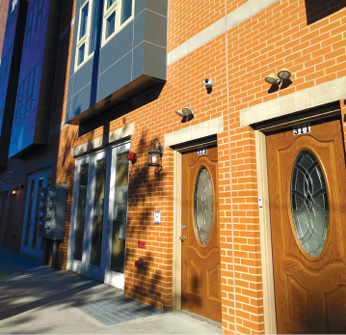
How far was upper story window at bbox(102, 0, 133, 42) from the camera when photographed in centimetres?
604

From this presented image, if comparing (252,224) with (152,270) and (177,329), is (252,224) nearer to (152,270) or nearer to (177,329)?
(177,329)

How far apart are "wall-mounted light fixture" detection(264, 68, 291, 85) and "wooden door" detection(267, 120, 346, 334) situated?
606 millimetres

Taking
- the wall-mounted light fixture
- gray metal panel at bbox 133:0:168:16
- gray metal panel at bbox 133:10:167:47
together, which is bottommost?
the wall-mounted light fixture

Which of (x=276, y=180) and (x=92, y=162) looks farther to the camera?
(x=92, y=162)

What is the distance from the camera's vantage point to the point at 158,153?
196 inches

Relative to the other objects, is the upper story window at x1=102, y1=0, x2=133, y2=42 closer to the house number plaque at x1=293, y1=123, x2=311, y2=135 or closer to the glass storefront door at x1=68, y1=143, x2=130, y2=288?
the glass storefront door at x1=68, y1=143, x2=130, y2=288

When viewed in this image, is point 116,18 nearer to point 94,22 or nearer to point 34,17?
point 94,22

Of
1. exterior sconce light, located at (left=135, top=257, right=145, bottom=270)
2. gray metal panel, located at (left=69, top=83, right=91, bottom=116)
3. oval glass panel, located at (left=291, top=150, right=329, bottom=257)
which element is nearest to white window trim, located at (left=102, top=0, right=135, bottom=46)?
gray metal panel, located at (left=69, top=83, right=91, bottom=116)

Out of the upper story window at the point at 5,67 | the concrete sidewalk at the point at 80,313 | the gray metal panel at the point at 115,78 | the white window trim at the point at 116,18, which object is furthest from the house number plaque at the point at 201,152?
the upper story window at the point at 5,67

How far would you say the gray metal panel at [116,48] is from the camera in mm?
5645

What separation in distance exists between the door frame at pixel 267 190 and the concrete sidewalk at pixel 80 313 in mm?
769

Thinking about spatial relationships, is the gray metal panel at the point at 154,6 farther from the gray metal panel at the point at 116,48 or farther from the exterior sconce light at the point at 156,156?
the exterior sconce light at the point at 156,156

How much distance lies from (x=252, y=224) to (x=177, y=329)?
167cm

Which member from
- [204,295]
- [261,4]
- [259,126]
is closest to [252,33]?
[261,4]
